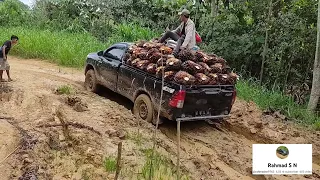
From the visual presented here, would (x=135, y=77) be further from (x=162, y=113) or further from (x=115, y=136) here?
(x=115, y=136)

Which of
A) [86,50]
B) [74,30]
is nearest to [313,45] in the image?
[86,50]

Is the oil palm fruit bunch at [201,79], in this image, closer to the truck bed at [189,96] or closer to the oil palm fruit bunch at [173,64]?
the truck bed at [189,96]

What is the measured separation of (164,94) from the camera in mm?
7082

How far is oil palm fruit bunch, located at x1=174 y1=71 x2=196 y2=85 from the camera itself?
6.88 metres

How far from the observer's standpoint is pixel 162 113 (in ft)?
23.8

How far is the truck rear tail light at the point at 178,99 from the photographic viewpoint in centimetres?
686

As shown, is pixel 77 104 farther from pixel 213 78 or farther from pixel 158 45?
pixel 213 78

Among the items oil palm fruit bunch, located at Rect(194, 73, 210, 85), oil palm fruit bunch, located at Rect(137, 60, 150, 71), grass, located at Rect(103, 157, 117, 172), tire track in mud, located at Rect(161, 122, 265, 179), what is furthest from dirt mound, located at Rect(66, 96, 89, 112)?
grass, located at Rect(103, 157, 117, 172)

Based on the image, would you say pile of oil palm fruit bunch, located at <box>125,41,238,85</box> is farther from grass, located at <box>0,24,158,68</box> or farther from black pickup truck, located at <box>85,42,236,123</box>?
grass, located at <box>0,24,158,68</box>

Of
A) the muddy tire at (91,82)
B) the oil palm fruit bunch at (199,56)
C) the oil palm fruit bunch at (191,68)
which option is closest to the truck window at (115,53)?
the muddy tire at (91,82)

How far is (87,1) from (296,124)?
13.8 meters

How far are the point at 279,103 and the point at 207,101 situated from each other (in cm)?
345

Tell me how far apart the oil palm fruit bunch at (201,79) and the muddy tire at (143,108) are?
1.08 metres

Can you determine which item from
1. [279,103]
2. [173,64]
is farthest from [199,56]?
[279,103]
